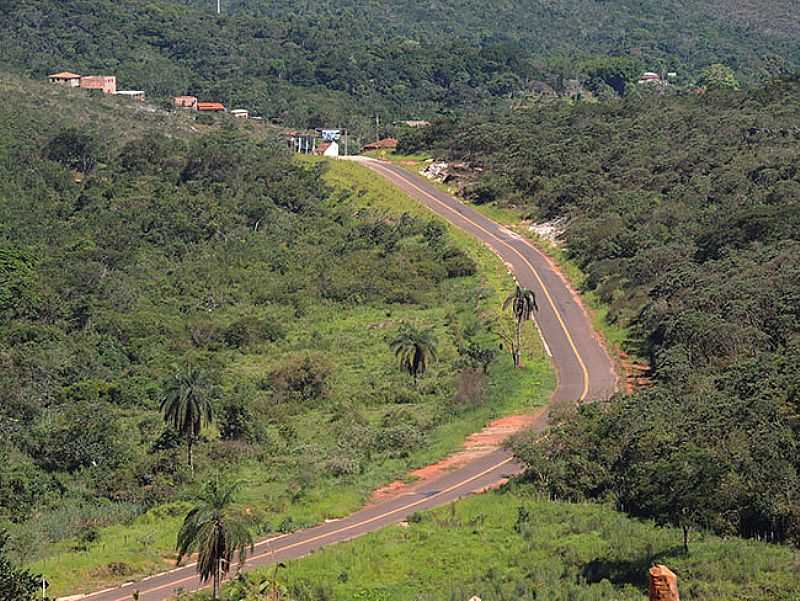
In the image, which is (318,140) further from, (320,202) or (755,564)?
(755,564)

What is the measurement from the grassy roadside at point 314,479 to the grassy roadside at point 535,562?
14.0ft

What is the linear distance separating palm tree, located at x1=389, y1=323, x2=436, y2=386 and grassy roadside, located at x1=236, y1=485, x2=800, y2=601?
17716 mm

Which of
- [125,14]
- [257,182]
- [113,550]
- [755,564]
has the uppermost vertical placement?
[125,14]

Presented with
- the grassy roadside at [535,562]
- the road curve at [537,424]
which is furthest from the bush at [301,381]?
the grassy roadside at [535,562]

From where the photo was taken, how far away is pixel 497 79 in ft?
514

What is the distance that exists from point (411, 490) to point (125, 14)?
5349 inches

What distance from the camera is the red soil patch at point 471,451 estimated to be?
43688 mm

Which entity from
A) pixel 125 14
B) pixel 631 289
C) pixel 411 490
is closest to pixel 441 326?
pixel 631 289

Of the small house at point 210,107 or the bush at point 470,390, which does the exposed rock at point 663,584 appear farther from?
the small house at point 210,107

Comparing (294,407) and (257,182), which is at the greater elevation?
(257,182)

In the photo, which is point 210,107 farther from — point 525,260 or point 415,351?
point 415,351

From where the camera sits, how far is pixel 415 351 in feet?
183

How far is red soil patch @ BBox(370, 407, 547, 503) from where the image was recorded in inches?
1720

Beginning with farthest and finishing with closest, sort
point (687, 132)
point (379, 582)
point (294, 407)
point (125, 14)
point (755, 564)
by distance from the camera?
point (125, 14)
point (687, 132)
point (294, 407)
point (379, 582)
point (755, 564)
